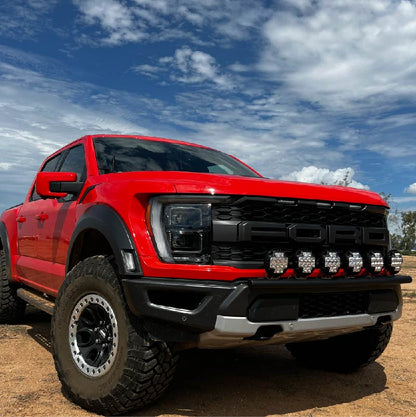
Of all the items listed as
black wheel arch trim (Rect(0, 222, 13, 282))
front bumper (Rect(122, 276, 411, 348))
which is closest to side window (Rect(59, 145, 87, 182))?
black wheel arch trim (Rect(0, 222, 13, 282))

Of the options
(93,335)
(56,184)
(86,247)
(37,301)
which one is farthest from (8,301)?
(93,335)

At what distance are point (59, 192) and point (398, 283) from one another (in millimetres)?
2479

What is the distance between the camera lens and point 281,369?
13.2ft

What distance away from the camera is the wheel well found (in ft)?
11.1

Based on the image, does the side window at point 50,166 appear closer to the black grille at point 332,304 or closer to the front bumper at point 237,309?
the front bumper at point 237,309

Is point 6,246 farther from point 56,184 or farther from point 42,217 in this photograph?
point 56,184

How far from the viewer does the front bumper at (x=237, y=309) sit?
2.51 meters

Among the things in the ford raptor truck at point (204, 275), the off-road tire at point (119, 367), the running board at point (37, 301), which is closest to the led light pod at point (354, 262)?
the ford raptor truck at point (204, 275)

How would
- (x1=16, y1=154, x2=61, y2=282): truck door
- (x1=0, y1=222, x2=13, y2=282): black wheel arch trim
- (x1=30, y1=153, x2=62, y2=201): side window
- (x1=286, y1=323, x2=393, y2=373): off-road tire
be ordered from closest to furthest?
(x1=286, y1=323, x2=393, y2=373): off-road tire → (x1=16, y1=154, x2=61, y2=282): truck door → (x1=30, y1=153, x2=62, y2=201): side window → (x1=0, y1=222, x2=13, y2=282): black wheel arch trim

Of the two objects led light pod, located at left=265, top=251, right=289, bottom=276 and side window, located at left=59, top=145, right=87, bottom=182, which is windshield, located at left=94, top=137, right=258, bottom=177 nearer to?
side window, located at left=59, top=145, right=87, bottom=182

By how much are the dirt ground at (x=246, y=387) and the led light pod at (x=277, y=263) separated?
0.98m

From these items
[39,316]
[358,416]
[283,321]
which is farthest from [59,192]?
[39,316]

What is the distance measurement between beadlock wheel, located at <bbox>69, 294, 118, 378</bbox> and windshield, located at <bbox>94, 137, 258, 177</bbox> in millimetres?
1117

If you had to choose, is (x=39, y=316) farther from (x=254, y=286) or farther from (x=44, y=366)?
(x=254, y=286)
